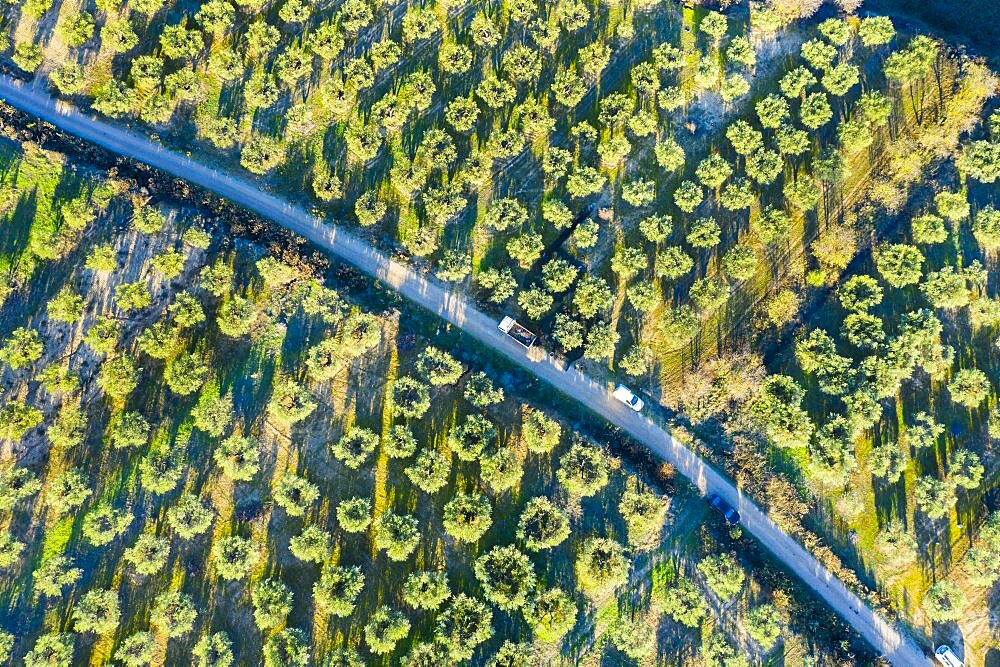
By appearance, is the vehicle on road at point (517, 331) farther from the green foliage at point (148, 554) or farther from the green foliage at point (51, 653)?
the green foliage at point (51, 653)

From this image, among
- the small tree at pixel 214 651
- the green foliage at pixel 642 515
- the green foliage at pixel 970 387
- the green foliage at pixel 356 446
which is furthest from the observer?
the green foliage at pixel 970 387

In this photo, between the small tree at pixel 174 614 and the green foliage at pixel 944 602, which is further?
the green foliage at pixel 944 602

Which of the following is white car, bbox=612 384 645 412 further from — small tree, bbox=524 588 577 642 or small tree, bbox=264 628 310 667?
small tree, bbox=264 628 310 667

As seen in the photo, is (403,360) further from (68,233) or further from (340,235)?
(68,233)

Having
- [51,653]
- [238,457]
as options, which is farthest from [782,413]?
[51,653]

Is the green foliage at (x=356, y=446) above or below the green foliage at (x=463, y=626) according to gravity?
above

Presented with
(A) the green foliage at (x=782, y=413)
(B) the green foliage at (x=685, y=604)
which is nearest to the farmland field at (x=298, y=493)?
(B) the green foliage at (x=685, y=604)

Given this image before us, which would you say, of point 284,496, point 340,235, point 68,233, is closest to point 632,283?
point 340,235
